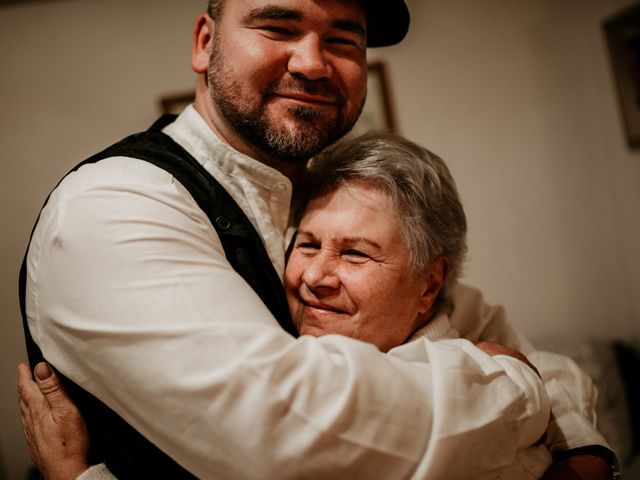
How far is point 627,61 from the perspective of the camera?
268 centimetres

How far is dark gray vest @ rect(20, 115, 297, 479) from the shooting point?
3.19 ft

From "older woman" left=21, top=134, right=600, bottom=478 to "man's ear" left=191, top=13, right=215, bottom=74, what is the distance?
43cm

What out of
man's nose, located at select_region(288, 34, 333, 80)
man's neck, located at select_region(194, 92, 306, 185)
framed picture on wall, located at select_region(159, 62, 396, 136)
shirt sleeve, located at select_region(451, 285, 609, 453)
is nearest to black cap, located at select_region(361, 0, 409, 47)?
man's nose, located at select_region(288, 34, 333, 80)

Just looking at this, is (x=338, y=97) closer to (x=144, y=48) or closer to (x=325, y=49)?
(x=325, y=49)

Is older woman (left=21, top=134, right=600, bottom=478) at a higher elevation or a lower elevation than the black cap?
lower

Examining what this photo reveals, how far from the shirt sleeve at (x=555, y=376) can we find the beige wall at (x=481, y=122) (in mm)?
1633

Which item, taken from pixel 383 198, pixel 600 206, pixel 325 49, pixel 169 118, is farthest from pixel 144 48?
pixel 600 206

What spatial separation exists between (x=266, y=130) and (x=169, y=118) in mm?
332

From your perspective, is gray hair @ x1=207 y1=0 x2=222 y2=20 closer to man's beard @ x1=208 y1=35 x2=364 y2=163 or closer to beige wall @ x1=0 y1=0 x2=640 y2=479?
man's beard @ x1=208 y1=35 x2=364 y2=163

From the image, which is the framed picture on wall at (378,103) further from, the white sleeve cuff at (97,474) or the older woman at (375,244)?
the white sleeve cuff at (97,474)

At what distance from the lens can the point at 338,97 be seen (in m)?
1.30

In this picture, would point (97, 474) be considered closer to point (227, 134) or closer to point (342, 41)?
point (227, 134)

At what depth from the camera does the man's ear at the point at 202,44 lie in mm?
1342

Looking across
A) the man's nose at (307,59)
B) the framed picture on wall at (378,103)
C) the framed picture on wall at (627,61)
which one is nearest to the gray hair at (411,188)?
the man's nose at (307,59)
